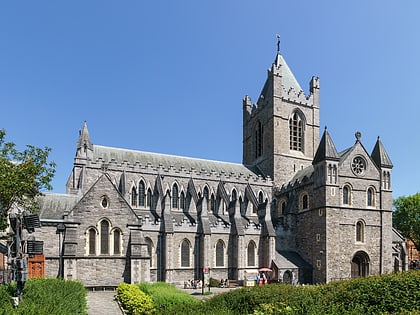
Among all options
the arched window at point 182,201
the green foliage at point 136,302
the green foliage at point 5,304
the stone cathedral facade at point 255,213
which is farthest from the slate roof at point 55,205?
the green foliage at point 5,304

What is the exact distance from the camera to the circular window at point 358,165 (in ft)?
135

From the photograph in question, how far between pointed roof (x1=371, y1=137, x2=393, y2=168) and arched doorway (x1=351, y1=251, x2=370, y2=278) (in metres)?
10.2

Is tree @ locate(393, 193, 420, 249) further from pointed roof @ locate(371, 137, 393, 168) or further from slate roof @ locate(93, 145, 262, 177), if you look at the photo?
slate roof @ locate(93, 145, 262, 177)

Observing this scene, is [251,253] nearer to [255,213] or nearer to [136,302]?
[255,213]

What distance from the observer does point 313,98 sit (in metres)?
53.8

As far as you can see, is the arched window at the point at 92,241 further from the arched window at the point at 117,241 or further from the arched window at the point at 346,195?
→ the arched window at the point at 346,195

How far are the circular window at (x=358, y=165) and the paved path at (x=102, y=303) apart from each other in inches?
1120

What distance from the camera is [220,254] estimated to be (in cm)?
3994

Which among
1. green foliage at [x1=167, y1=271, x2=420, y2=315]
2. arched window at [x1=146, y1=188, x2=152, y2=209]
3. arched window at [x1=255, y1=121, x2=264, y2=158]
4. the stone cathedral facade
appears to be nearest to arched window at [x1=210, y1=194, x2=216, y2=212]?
the stone cathedral facade

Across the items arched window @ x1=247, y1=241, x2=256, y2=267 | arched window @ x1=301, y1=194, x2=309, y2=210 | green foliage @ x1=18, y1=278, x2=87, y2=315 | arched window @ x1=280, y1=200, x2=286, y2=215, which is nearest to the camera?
green foliage @ x1=18, y1=278, x2=87, y2=315

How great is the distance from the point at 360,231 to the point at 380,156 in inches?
347

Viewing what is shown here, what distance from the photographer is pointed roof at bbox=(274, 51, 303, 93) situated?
5353 cm

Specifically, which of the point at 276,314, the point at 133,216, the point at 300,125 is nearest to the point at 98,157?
the point at 133,216

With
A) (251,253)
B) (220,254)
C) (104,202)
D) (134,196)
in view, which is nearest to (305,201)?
(251,253)
